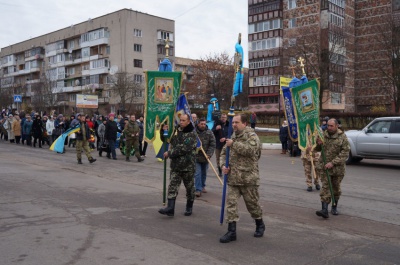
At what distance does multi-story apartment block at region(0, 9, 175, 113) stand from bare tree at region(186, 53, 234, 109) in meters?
9.13

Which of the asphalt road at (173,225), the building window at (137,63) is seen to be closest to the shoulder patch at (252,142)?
the asphalt road at (173,225)

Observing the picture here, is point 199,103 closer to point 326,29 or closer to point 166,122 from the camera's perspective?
point 326,29

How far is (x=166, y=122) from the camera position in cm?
834

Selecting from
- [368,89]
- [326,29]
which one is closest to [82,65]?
[326,29]

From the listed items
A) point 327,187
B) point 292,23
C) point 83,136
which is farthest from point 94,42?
point 327,187

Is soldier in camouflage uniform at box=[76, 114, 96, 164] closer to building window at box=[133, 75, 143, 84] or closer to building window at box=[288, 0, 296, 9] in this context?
building window at box=[133, 75, 143, 84]

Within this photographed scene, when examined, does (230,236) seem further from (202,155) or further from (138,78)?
(138,78)

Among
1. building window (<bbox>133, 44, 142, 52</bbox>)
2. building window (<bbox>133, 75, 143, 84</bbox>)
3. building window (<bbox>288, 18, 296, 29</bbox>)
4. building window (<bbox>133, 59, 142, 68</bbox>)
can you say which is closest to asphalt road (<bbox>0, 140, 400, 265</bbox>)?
building window (<bbox>288, 18, 296, 29</bbox>)

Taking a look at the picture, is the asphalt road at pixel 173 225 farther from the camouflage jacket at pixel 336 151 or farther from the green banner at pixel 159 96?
the green banner at pixel 159 96

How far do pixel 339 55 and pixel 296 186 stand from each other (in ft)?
142

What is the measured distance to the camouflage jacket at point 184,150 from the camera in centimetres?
698

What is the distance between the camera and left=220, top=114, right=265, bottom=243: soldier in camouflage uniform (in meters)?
5.65


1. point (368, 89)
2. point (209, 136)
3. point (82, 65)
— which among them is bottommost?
point (209, 136)

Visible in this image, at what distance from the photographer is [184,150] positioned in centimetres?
696
